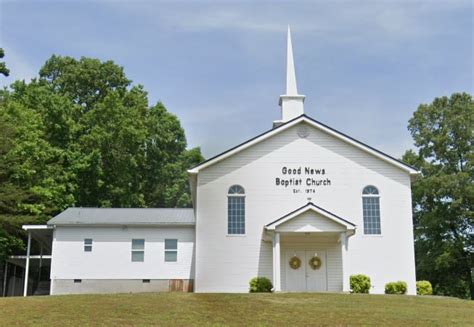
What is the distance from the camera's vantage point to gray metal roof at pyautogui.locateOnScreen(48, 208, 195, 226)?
1236 inches

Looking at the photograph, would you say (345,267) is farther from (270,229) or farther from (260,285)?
(260,285)

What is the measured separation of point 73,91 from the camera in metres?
52.6

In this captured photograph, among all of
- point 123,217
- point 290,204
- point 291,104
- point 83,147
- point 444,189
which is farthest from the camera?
point 83,147

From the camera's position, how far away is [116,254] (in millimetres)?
31062

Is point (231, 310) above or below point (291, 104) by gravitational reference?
below

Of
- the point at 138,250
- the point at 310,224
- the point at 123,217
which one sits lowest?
the point at 138,250

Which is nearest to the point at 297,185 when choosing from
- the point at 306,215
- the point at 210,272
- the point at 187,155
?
the point at 306,215

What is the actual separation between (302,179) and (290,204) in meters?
1.37

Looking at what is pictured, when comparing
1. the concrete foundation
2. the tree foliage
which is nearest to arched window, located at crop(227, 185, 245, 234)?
the concrete foundation

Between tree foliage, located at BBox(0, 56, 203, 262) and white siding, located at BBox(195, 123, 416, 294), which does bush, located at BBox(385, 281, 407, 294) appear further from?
tree foliage, located at BBox(0, 56, 203, 262)

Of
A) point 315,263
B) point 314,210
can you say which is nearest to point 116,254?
Answer: point 315,263

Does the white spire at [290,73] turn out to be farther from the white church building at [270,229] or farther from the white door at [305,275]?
the white door at [305,275]

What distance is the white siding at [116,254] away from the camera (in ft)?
101

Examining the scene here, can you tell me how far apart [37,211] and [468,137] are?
2912cm
